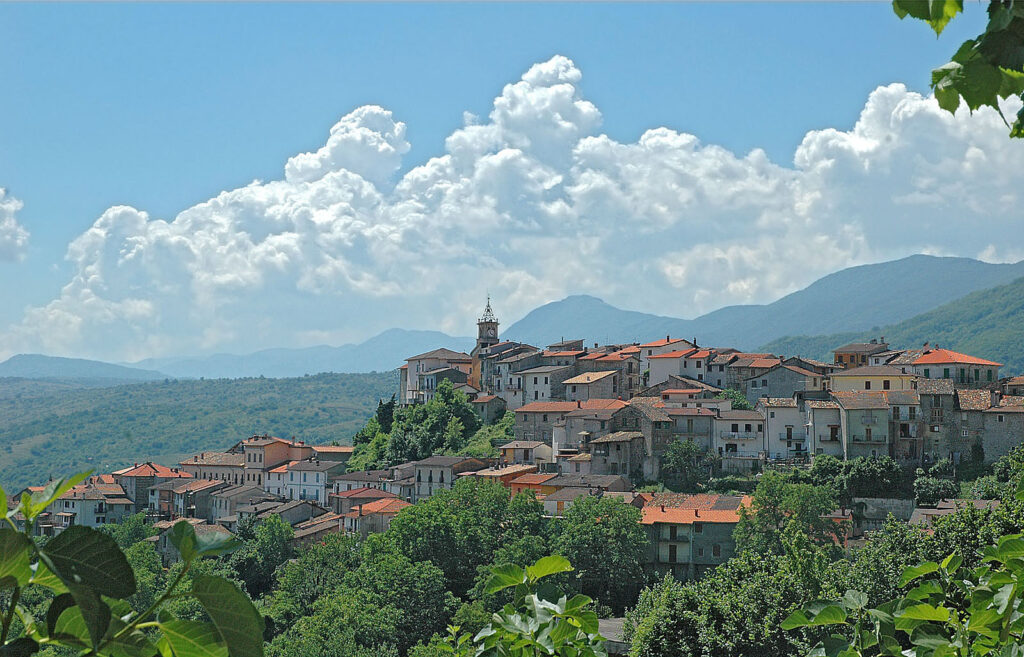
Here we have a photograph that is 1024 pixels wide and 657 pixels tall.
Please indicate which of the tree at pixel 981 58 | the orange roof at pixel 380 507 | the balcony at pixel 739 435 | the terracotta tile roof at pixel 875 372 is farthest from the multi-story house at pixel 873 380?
the tree at pixel 981 58

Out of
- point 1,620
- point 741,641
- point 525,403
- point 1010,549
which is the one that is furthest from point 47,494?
point 525,403

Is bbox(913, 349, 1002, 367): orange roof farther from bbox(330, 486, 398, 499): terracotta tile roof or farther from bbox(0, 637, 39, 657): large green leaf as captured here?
bbox(0, 637, 39, 657): large green leaf

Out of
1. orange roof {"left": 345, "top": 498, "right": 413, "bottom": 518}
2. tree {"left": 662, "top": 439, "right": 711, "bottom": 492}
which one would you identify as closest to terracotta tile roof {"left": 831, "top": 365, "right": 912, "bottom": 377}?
tree {"left": 662, "top": 439, "right": 711, "bottom": 492}

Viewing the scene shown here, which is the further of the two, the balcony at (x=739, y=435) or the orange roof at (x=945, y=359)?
the orange roof at (x=945, y=359)

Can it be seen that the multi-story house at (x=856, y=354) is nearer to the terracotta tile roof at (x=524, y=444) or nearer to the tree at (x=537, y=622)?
the terracotta tile roof at (x=524, y=444)

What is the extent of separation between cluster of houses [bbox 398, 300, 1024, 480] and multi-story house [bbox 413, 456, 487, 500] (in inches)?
137

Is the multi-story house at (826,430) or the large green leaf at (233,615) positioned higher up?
the large green leaf at (233,615)

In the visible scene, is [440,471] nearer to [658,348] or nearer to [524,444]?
[524,444]

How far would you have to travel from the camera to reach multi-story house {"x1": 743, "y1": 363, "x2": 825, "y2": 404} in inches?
2250

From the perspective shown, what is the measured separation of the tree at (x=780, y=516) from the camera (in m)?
38.7

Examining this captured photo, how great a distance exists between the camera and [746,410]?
5259 centimetres

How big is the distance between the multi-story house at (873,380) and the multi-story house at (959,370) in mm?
2330

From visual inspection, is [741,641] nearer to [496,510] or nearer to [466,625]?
[466,625]

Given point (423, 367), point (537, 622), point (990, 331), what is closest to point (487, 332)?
point (423, 367)
